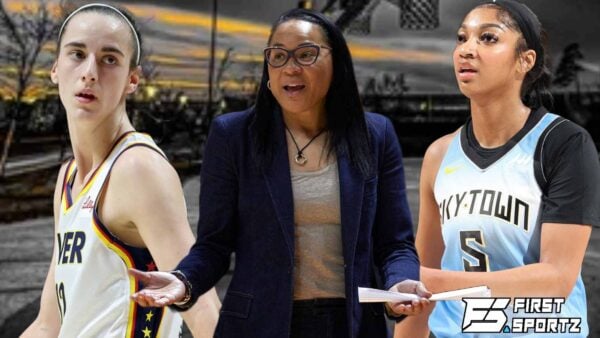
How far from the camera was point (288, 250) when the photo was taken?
1.53 metres

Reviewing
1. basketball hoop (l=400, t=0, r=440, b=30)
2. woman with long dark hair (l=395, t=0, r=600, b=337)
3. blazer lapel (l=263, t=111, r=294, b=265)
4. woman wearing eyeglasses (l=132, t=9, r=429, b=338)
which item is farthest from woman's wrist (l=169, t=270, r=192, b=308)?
basketball hoop (l=400, t=0, r=440, b=30)

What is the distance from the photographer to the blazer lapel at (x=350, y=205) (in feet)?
4.99

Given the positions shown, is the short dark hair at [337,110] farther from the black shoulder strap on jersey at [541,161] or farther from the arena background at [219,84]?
the arena background at [219,84]

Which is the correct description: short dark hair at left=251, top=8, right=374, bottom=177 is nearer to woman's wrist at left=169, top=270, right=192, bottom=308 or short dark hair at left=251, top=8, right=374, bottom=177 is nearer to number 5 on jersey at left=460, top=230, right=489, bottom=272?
woman's wrist at left=169, top=270, right=192, bottom=308

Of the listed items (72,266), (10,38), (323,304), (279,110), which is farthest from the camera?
Answer: (10,38)

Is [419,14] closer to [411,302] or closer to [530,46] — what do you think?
[530,46]

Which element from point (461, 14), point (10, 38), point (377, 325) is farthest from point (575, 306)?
point (10, 38)

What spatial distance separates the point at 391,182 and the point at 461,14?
2.35m

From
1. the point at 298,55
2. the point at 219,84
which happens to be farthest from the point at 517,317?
the point at 219,84

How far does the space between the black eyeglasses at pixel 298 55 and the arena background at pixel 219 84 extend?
247cm

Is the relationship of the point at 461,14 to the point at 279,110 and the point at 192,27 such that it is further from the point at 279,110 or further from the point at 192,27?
the point at 279,110

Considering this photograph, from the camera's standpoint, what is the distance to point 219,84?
427 cm

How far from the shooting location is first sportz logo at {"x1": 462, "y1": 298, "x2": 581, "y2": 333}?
198cm

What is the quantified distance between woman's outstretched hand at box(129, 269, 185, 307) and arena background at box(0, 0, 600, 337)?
103 inches
